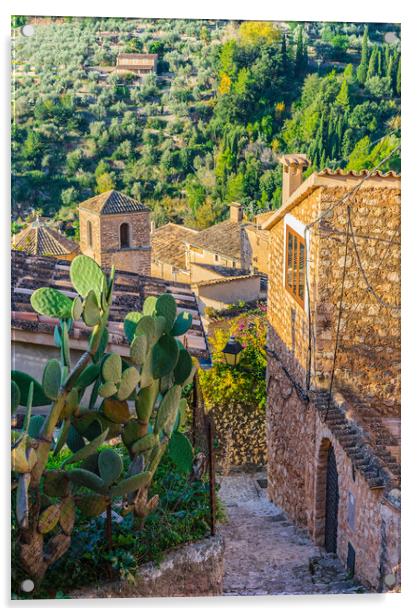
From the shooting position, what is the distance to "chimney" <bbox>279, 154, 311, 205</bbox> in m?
7.14

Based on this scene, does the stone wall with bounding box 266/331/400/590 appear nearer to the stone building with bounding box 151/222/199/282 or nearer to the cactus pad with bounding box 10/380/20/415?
the stone building with bounding box 151/222/199/282

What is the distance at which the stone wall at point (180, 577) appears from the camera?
6484 millimetres

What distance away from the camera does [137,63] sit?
23.3 feet

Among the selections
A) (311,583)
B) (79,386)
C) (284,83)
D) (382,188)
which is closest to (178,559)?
(311,583)

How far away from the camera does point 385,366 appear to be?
23.4 feet

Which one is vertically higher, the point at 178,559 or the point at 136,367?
the point at 136,367

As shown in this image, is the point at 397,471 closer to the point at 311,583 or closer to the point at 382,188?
the point at 311,583

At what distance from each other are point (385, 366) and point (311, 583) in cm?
150

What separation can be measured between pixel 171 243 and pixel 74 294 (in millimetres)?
781

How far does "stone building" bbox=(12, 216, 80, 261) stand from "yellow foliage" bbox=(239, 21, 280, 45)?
177cm

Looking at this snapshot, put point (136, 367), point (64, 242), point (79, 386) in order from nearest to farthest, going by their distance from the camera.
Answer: point (79, 386) < point (136, 367) < point (64, 242)

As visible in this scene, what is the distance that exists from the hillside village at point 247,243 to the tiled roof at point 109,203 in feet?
0.04

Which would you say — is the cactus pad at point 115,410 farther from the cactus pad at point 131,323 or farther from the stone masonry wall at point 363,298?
the stone masonry wall at point 363,298
